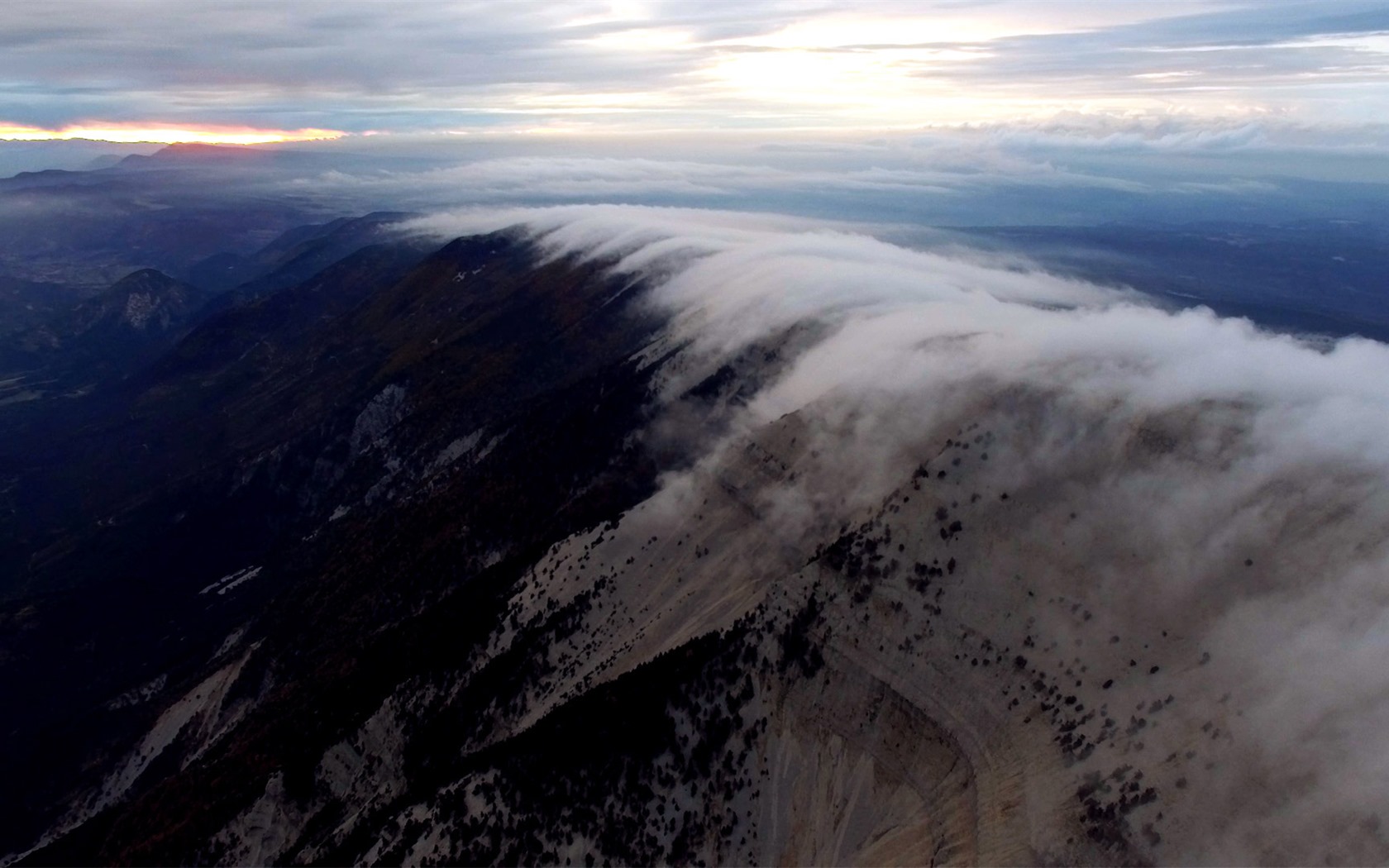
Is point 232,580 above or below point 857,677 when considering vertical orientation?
below

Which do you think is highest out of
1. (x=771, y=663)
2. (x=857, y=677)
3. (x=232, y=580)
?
(x=857, y=677)

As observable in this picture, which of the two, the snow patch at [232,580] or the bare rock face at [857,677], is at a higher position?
the bare rock face at [857,677]

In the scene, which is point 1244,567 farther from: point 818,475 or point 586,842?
point 586,842

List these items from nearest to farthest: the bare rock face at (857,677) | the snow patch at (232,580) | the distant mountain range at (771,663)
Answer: the bare rock face at (857,677) → the distant mountain range at (771,663) → the snow patch at (232,580)

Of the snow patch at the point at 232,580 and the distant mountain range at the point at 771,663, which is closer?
the distant mountain range at the point at 771,663

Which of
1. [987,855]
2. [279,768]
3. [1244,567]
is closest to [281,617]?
[279,768]

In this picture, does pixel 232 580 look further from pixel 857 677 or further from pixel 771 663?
pixel 857 677

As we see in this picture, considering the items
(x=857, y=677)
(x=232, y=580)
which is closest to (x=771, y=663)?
(x=857, y=677)

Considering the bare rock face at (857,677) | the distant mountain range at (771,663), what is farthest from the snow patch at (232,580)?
the bare rock face at (857,677)


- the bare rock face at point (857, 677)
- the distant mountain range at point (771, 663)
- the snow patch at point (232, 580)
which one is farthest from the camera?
the snow patch at point (232, 580)

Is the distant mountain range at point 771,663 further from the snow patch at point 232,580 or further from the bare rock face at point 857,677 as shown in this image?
the snow patch at point 232,580

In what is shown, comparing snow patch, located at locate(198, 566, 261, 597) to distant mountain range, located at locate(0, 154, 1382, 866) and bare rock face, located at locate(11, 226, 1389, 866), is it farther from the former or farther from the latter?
bare rock face, located at locate(11, 226, 1389, 866)
